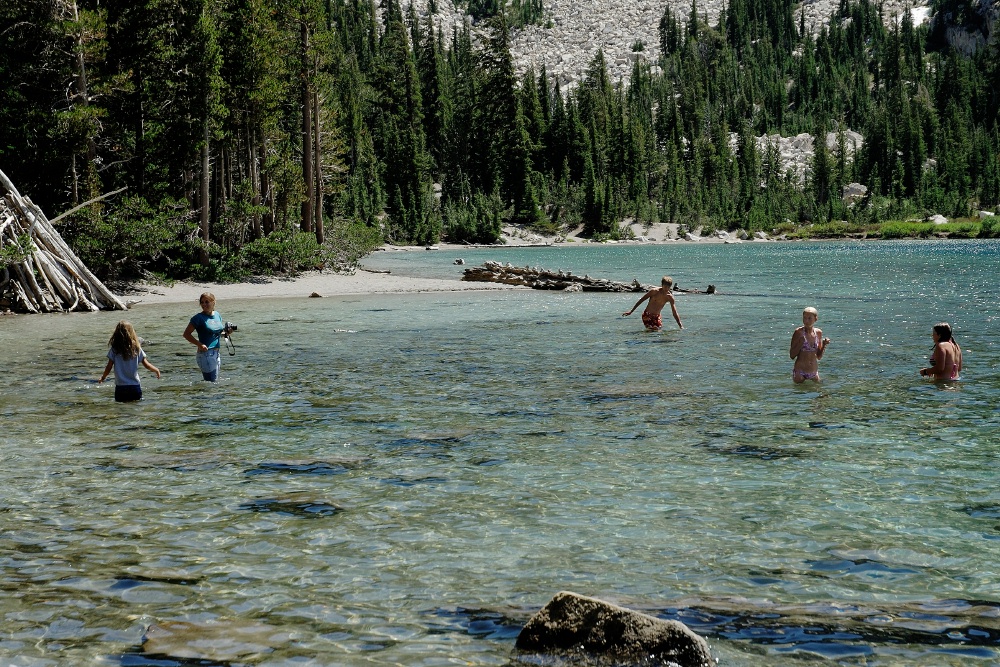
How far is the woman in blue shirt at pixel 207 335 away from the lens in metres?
14.7

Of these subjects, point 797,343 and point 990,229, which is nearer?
point 797,343

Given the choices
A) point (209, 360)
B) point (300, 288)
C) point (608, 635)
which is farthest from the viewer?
point (300, 288)

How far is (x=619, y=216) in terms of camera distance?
133 meters

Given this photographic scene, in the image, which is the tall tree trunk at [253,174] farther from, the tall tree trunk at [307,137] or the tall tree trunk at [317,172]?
the tall tree trunk at [317,172]

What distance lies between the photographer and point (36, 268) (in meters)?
27.8

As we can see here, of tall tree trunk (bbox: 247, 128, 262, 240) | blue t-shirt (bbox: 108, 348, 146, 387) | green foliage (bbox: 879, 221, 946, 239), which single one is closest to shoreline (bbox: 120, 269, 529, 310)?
tall tree trunk (bbox: 247, 128, 262, 240)

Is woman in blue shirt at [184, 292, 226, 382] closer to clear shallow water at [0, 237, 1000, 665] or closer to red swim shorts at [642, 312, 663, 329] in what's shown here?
A: clear shallow water at [0, 237, 1000, 665]

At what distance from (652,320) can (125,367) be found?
13704 millimetres

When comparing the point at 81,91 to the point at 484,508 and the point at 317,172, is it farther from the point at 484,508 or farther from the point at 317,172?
the point at 484,508

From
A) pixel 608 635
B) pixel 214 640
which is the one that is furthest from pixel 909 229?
pixel 214 640

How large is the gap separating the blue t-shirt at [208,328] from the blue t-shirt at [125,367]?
57.7 inches

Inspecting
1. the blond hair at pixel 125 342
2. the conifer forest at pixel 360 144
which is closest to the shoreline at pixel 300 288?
the conifer forest at pixel 360 144

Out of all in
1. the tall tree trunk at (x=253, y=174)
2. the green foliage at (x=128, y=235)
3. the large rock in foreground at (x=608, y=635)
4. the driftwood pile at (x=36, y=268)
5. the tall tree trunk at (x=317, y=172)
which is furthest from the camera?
the tall tree trunk at (x=317, y=172)

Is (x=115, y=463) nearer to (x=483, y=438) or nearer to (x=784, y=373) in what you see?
(x=483, y=438)
